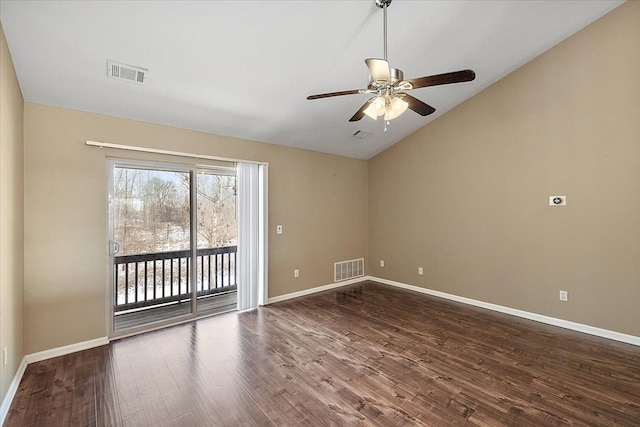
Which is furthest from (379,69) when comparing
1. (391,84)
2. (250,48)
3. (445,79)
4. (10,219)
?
(10,219)

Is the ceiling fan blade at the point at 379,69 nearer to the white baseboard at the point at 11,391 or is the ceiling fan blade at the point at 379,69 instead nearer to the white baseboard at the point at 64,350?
the white baseboard at the point at 11,391

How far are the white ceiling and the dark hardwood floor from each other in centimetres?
268

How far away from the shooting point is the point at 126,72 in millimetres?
2598

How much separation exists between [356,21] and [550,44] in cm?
274

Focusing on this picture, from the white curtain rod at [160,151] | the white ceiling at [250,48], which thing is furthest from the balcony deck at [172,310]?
the white ceiling at [250,48]

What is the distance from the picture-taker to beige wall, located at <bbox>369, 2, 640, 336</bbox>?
122 inches

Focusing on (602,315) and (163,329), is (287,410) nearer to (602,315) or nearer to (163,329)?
(163,329)

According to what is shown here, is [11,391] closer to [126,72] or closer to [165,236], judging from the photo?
[165,236]

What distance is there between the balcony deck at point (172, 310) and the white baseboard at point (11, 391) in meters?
0.79

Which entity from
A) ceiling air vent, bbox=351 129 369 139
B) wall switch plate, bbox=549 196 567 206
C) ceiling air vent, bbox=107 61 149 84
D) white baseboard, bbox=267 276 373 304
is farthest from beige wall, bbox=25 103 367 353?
wall switch plate, bbox=549 196 567 206

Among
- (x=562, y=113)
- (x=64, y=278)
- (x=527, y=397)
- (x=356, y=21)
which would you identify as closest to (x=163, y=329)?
(x=64, y=278)

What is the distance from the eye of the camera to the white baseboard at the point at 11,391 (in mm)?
1944

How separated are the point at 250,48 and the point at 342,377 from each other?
3122 millimetres

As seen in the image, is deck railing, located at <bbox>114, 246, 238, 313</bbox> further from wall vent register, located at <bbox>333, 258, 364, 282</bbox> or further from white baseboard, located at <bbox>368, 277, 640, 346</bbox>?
white baseboard, located at <bbox>368, 277, 640, 346</bbox>
